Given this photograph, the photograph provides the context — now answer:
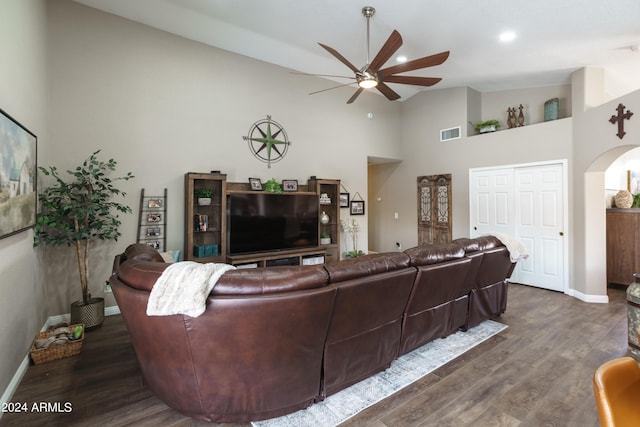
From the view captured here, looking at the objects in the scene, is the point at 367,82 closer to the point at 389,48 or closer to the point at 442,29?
→ the point at 389,48

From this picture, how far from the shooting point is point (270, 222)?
4719 millimetres

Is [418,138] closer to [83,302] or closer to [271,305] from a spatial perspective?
[271,305]

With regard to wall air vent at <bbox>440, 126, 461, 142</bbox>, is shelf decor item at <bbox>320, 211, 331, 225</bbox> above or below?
below

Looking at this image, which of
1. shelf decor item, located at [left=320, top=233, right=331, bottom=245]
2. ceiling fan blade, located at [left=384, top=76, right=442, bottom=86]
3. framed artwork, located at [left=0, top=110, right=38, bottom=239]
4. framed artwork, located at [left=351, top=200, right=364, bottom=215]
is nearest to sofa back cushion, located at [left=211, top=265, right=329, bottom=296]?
framed artwork, located at [left=0, top=110, right=38, bottom=239]

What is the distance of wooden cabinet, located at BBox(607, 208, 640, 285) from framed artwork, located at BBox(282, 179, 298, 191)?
17.1 ft

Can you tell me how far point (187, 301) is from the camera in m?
1.48

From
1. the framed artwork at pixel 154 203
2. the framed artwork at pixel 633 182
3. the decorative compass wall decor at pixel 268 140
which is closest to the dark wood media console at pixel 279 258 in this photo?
the framed artwork at pixel 154 203

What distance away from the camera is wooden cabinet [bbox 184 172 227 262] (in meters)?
4.00

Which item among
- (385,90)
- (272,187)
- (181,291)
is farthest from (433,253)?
(272,187)

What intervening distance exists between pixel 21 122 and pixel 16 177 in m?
0.56

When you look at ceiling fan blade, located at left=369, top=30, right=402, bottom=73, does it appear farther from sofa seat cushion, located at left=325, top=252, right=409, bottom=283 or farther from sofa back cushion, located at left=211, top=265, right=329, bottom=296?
sofa back cushion, located at left=211, top=265, right=329, bottom=296

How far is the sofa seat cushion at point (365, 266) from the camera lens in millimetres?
1854

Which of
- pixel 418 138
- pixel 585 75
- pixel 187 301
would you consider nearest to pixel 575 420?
pixel 187 301

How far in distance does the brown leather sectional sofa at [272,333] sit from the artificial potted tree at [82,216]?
4.81 feet
